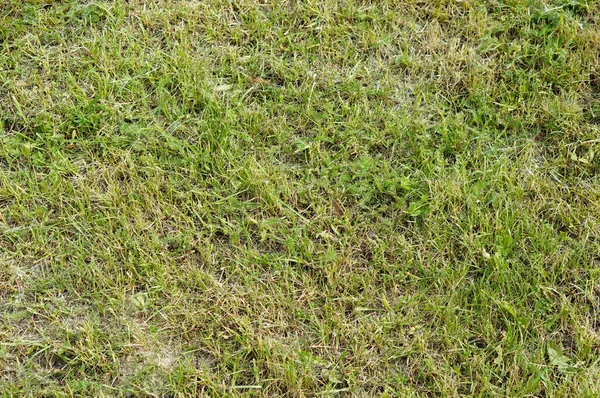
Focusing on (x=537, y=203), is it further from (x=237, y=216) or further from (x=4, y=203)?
(x=4, y=203)

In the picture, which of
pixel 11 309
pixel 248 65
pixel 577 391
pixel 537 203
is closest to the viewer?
pixel 577 391

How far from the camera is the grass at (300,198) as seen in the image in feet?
10.5

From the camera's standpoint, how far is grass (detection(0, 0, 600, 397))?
321cm

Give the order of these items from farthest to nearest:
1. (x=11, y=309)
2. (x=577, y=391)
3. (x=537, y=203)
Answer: (x=537, y=203) → (x=11, y=309) → (x=577, y=391)

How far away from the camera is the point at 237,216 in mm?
3596

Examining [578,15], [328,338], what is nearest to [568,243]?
[328,338]

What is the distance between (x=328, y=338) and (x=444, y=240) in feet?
2.24

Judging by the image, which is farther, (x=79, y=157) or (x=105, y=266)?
(x=79, y=157)

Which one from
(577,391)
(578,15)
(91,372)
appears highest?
(578,15)

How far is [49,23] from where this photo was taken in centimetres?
426

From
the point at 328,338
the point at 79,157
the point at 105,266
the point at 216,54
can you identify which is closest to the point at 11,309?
the point at 105,266

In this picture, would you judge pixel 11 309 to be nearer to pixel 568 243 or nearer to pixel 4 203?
pixel 4 203

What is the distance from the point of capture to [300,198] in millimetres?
3639

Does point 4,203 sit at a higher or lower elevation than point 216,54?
lower
